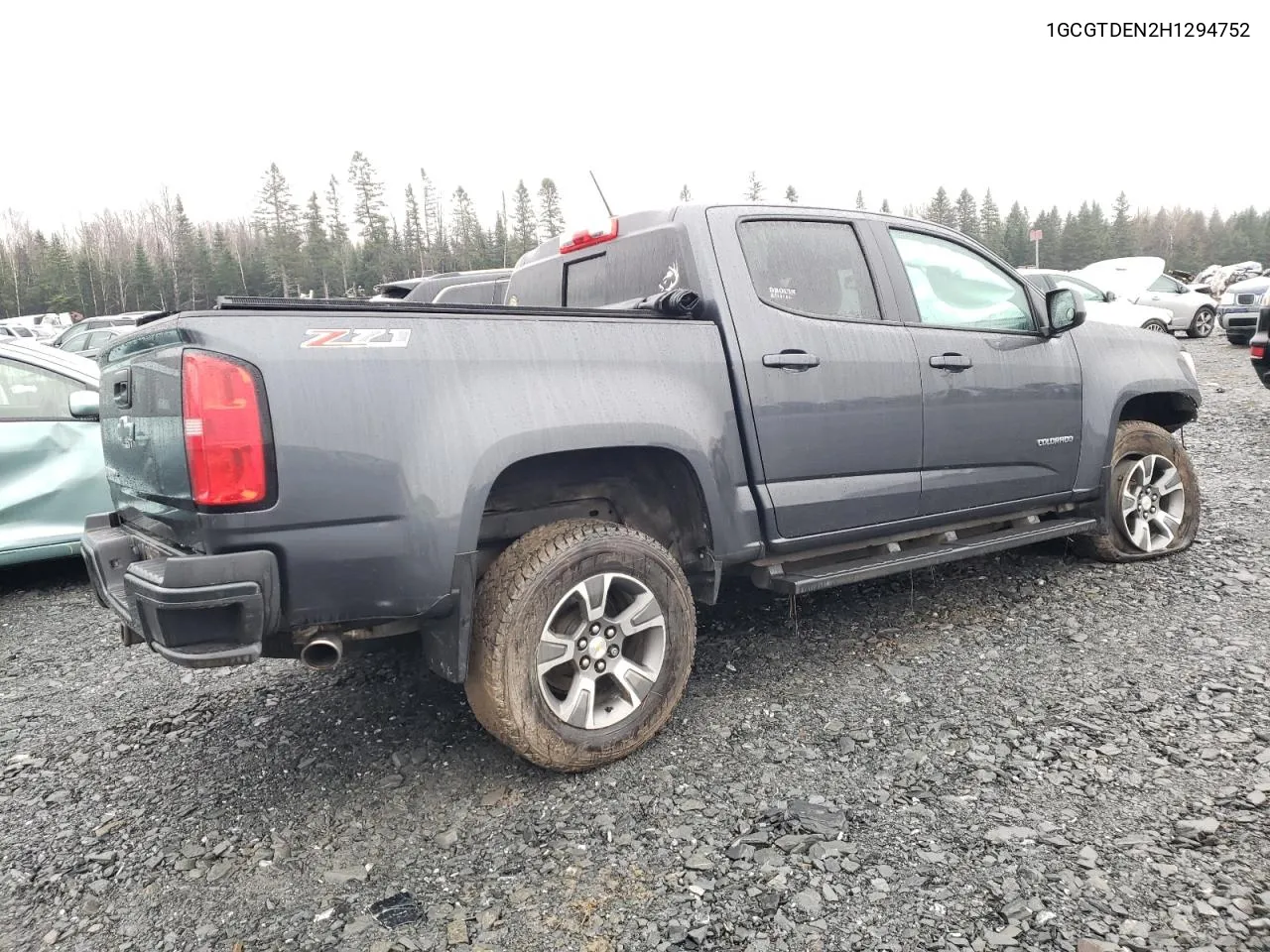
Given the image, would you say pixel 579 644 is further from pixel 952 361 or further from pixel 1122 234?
pixel 1122 234

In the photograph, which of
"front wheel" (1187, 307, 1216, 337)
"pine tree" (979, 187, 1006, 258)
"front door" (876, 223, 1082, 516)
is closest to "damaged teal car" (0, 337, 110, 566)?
"front door" (876, 223, 1082, 516)

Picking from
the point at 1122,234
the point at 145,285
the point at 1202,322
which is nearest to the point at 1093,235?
the point at 1122,234

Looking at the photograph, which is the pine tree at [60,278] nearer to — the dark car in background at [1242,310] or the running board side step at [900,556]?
the dark car in background at [1242,310]

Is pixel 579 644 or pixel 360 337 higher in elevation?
pixel 360 337

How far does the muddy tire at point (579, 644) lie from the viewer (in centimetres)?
265

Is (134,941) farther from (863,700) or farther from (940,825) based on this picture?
(863,700)

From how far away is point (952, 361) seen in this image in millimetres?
3689

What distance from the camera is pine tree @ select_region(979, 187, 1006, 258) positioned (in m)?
79.2

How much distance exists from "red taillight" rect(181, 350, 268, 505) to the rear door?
1.67m

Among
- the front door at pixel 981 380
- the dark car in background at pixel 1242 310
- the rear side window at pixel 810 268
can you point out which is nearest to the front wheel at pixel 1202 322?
the dark car in background at pixel 1242 310

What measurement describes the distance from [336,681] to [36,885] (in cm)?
142

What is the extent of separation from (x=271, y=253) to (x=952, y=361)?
263 ft

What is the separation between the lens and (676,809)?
103 inches

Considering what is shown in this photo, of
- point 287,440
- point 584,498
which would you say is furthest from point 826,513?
point 287,440
